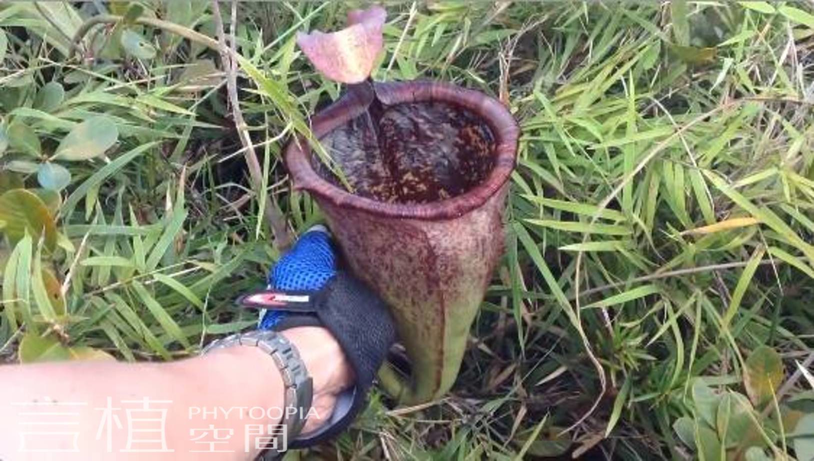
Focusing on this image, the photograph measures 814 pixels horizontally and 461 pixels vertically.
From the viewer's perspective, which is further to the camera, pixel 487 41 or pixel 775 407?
pixel 487 41

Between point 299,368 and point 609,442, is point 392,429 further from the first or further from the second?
point 609,442

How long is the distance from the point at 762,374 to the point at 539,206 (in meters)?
0.37

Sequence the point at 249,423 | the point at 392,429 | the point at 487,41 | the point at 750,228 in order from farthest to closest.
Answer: the point at 487,41, the point at 392,429, the point at 750,228, the point at 249,423

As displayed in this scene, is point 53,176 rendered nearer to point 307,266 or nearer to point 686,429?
point 307,266

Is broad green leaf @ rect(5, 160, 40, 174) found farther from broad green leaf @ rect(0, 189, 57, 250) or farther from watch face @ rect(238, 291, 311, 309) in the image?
watch face @ rect(238, 291, 311, 309)

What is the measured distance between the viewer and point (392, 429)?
138 cm

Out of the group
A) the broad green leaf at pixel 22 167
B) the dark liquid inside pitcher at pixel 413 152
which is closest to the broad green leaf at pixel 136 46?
the broad green leaf at pixel 22 167

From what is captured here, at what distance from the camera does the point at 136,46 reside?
1.39 m

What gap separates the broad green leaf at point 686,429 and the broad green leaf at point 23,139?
91cm

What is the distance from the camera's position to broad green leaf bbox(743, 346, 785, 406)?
4.04ft

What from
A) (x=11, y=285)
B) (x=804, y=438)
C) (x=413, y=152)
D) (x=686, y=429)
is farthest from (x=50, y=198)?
(x=804, y=438)

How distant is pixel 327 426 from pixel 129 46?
1.97 ft

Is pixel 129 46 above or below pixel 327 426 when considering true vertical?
above

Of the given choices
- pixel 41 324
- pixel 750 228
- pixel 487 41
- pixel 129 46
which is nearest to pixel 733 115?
pixel 750 228
